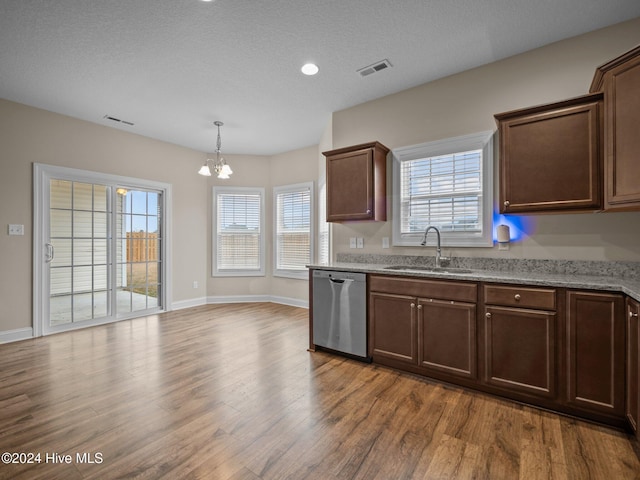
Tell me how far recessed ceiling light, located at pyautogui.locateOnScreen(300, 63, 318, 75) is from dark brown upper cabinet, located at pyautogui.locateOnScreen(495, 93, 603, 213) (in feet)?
5.74

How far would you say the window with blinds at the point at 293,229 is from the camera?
557 centimetres

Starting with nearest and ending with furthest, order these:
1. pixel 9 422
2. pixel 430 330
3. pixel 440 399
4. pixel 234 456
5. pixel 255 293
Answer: pixel 234 456, pixel 9 422, pixel 440 399, pixel 430 330, pixel 255 293

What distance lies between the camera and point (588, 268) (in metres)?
2.48

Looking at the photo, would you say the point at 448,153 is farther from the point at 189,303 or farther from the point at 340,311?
the point at 189,303

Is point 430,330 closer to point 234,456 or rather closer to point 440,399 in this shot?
point 440,399

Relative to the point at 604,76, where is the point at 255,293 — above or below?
below

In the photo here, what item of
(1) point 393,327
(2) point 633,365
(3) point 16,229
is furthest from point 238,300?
(2) point 633,365

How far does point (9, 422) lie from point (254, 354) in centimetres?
184

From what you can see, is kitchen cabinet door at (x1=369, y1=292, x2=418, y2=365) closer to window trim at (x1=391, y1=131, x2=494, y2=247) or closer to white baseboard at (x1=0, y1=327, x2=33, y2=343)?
A: window trim at (x1=391, y1=131, x2=494, y2=247)

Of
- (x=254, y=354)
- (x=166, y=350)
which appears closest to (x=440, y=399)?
(x=254, y=354)

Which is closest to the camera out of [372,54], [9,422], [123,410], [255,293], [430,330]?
[9,422]

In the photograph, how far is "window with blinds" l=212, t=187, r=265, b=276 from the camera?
601 centimetres

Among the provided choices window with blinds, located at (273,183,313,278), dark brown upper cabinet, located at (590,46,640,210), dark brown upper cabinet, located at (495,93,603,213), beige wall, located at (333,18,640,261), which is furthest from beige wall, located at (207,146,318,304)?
dark brown upper cabinet, located at (590,46,640,210)

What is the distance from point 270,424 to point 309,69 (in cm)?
311
